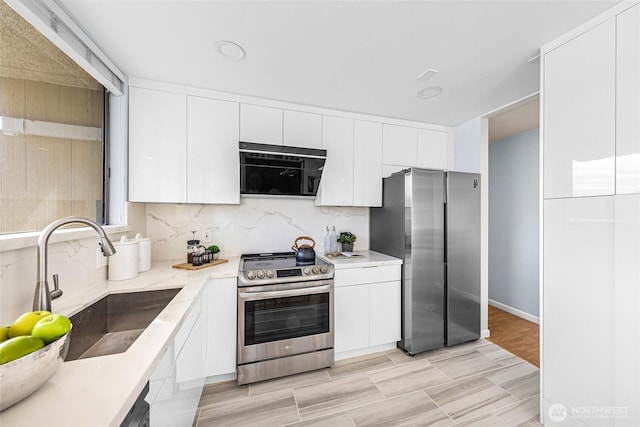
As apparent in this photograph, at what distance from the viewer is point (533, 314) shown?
121 inches

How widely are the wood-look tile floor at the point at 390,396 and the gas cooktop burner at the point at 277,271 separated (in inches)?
31.9

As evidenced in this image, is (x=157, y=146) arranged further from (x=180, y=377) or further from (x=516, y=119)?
(x=516, y=119)

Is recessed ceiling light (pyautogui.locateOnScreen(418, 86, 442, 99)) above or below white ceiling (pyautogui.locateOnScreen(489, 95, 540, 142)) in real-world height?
below

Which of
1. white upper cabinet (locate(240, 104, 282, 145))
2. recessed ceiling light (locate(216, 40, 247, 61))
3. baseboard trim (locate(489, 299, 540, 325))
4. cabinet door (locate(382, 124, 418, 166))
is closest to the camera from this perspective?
recessed ceiling light (locate(216, 40, 247, 61))

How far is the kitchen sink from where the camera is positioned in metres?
1.16

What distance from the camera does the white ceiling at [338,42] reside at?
129 centimetres

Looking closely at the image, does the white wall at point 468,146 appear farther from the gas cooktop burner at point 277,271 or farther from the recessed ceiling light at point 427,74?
the gas cooktop burner at point 277,271

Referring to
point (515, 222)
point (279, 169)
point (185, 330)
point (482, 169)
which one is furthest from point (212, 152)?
point (515, 222)

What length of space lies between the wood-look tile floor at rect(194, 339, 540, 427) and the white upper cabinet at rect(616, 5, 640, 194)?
1579 mm

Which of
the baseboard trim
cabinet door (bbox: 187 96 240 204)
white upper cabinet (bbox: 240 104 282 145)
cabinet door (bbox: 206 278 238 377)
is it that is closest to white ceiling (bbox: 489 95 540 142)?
white upper cabinet (bbox: 240 104 282 145)

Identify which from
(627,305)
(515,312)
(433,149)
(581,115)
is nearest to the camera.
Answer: (627,305)

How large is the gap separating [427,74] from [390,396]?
8.00ft

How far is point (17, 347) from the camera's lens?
590mm

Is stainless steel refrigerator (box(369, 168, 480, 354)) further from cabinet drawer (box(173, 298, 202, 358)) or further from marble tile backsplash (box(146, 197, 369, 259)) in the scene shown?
cabinet drawer (box(173, 298, 202, 358))
